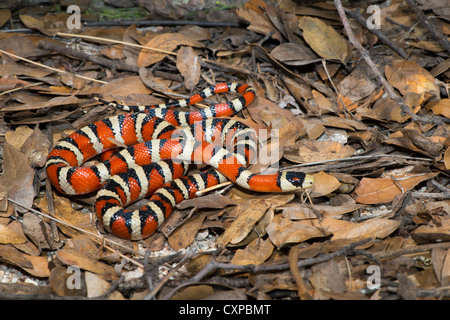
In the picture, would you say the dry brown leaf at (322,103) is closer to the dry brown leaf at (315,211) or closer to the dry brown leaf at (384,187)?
the dry brown leaf at (384,187)

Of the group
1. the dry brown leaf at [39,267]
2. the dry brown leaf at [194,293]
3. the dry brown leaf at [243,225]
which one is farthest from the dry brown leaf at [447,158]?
the dry brown leaf at [39,267]

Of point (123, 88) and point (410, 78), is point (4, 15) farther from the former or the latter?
point (410, 78)

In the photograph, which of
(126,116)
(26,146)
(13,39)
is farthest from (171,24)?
(26,146)

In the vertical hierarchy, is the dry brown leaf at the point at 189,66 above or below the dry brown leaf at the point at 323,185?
above

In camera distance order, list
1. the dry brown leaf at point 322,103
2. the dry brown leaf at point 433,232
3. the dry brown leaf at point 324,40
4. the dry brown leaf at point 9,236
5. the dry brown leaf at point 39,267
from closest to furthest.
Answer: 1. the dry brown leaf at point 433,232
2. the dry brown leaf at point 39,267
3. the dry brown leaf at point 9,236
4. the dry brown leaf at point 322,103
5. the dry brown leaf at point 324,40

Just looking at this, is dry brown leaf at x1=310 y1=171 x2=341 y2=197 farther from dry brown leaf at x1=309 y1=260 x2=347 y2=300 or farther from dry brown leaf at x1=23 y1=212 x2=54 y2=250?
dry brown leaf at x1=23 y1=212 x2=54 y2=250

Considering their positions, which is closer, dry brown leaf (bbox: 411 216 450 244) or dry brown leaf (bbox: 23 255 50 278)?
dry brown leaf (bbox: 411 216 450 244)

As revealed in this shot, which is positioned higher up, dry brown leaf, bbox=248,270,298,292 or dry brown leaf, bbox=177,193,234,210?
dry brown leaf, bbox=177,193,234,210

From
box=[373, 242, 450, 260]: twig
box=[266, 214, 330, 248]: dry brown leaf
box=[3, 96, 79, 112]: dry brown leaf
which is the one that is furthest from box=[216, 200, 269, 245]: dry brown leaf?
box=[3, 96, 79, 112]: dry brown leaf
